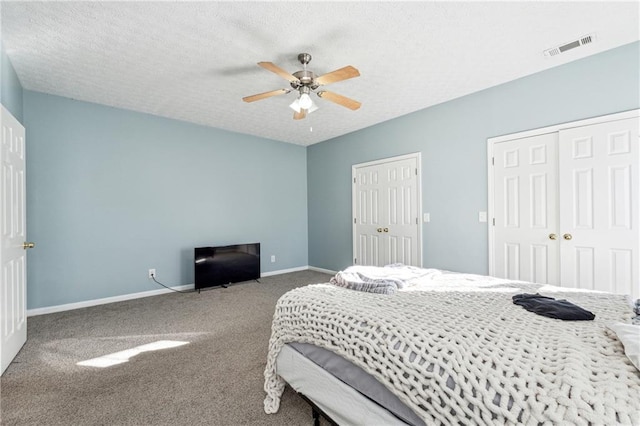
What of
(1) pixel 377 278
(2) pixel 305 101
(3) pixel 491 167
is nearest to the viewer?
(1) pixel 377 278

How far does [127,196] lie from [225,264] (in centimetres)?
160

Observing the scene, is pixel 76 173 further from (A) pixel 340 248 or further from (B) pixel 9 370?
(A) pixel 340 248

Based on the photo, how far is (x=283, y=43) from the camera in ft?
7.57

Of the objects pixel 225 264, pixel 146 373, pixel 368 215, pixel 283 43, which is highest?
pixel 283 43

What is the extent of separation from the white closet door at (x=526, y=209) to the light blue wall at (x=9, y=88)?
4639mm

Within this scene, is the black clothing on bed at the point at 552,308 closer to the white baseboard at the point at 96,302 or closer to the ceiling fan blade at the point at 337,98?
the ceiling fan blade at the point at 337,98

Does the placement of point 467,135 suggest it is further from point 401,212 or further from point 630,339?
point 630,339

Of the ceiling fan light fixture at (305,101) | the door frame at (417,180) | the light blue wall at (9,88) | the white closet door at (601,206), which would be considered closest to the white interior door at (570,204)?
the white closet door at (601,206)

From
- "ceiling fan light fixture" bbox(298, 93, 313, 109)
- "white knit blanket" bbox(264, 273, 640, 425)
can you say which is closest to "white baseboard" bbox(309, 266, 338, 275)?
"ceiling fan light fixture" bbox(298, 93, 313, 109)

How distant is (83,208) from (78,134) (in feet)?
2.97

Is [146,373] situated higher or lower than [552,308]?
lower

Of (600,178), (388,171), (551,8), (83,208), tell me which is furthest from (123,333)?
(600,178)

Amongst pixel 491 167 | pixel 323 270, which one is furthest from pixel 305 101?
pixel 323 270

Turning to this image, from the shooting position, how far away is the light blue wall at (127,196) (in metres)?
3.28
